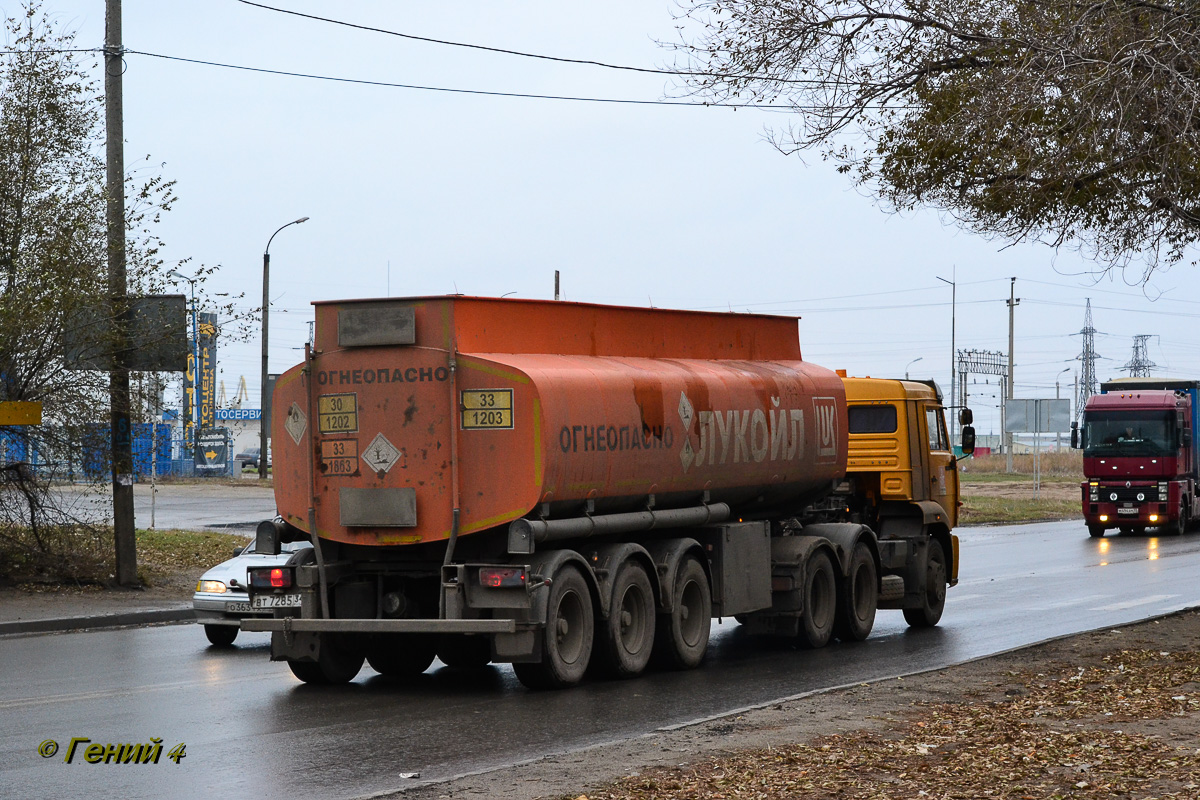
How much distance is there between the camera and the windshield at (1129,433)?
35188 mm

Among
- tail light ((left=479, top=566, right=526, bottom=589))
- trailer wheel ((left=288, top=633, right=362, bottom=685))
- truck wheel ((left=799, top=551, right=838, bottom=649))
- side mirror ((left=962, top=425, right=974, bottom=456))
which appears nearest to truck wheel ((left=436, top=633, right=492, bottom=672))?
trailer wheel ((left=288, top=633, right=362, bottom=685))

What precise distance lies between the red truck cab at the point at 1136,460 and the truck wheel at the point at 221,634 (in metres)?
24.7

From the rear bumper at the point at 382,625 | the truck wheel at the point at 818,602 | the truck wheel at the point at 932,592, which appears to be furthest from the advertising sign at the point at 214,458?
the rear bumper at the point at 382,625

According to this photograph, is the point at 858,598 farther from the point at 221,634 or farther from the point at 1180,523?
the point at 1180,523

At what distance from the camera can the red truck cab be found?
115 feet

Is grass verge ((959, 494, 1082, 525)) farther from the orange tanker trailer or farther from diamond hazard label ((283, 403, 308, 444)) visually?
diamond hazard label ((283, 403, 308, 444))

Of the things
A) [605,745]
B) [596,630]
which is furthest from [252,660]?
[605,745]

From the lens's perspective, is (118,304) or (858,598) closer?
(858,598)

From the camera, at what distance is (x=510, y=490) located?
37.6ft

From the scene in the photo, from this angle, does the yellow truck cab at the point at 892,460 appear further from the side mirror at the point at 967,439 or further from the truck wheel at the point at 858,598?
the truck wheel at the point at 858,598

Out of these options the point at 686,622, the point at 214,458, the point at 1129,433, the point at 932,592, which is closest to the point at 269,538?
the point at 686,622

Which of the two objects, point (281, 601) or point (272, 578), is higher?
point (272, 578)

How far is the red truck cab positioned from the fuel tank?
80.4ft

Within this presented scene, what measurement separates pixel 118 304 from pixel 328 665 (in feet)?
28.2
